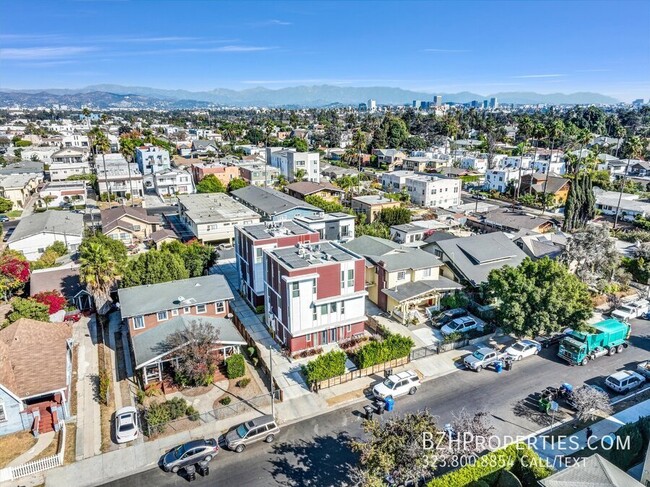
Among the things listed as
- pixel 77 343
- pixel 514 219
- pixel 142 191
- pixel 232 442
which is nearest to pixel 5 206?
pixel 142 191

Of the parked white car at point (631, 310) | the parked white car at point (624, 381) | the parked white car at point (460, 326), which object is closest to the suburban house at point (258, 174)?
the parked white car at point (460, 326)

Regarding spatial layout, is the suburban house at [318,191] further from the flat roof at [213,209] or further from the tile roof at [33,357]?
the tile roof at [33,357]

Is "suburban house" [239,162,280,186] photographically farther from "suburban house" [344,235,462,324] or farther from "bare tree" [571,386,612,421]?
"bare tree" [571,386,612,421]

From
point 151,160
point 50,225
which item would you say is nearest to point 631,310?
point 50,225

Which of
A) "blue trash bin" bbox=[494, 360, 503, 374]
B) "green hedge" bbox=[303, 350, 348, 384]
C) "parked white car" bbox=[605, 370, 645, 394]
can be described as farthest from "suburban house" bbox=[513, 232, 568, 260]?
"green hedge" bbox=[303, 350, 348, 384]

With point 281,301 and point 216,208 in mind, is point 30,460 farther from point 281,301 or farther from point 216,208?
point 216,208

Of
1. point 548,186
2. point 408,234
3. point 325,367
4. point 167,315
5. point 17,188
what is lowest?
point 325,367

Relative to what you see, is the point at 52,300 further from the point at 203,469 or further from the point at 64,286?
the point at 203,469
